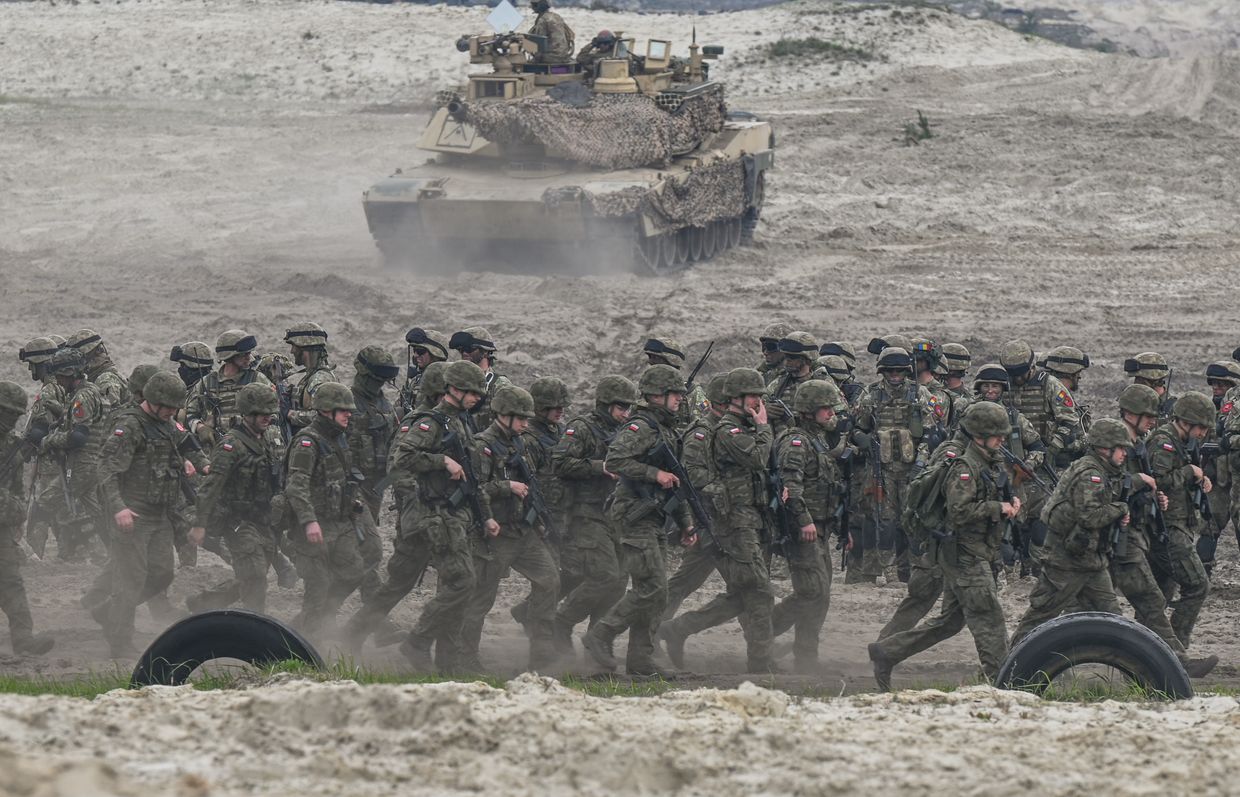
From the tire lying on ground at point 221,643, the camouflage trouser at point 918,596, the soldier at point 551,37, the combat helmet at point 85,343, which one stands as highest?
the soldier at point 551,37

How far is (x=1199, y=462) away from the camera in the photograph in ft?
37.5

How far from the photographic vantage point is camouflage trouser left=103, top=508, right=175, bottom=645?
11180mm

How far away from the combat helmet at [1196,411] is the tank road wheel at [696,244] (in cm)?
1323

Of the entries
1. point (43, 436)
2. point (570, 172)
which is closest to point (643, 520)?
point (43, 436)

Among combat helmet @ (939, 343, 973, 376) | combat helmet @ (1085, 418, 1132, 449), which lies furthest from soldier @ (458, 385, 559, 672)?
combat helmet @ (939, 343, 973, 376)

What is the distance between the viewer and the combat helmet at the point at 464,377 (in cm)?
1079

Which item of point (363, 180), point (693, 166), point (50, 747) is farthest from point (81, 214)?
point (50, 747)

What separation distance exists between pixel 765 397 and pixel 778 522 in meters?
Result: 1.58

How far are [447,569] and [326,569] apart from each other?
1.06 m

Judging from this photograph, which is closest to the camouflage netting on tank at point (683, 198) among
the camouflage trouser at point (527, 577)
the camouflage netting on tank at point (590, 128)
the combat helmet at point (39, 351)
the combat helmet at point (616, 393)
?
the camouflage netting on tank at point (590, 128)

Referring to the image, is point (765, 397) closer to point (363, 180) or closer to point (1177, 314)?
point (1177, 314)

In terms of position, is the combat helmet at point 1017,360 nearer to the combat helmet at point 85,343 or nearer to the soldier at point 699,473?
the soldier at point 699,473

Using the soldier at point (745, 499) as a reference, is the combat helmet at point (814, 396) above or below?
above

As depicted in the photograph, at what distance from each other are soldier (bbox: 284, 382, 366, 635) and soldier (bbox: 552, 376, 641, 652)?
1361 mm
